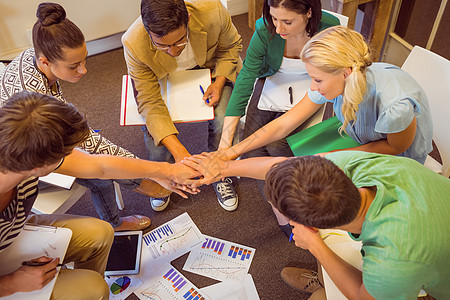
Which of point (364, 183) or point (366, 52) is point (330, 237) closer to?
point (364, 183)

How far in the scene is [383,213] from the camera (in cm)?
107

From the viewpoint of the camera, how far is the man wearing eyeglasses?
1.65m

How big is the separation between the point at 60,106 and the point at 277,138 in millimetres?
1050

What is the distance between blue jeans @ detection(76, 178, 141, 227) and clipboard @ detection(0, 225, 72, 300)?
32 centimetres

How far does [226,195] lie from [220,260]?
0.40m

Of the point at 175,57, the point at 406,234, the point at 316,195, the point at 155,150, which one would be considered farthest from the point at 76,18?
the point at 406,234

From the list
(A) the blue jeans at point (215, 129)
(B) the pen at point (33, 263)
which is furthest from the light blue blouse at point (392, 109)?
(B) the pen at point (33, 263)

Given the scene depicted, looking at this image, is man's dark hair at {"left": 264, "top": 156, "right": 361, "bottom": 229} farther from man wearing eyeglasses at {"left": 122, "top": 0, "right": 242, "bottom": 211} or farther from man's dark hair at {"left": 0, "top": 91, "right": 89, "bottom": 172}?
man wearing eyeglasses at {"left": 122, "top": 0, "right": 242, "bottom": 211}

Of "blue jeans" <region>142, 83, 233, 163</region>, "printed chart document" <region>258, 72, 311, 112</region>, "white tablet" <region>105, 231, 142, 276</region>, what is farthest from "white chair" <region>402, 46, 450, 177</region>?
"white tablet" <region>105, 231, 142, 276</region>

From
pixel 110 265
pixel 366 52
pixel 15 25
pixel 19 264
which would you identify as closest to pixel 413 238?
pixel 366 52

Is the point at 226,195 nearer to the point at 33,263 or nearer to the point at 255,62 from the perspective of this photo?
the point at 255,62

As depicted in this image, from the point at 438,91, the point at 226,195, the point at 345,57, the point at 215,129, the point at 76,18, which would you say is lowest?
the point at 226,195

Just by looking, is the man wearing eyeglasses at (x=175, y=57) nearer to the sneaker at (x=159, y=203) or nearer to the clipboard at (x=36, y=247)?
the sneaker at (x=159, y=203)

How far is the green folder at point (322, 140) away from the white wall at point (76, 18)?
2.22 m
